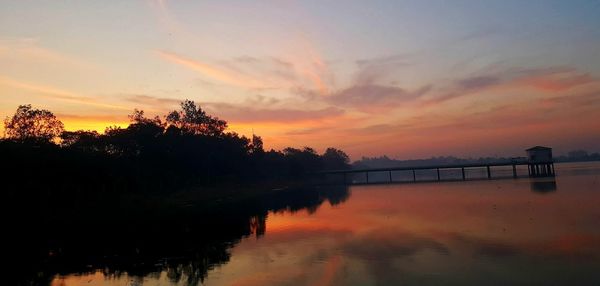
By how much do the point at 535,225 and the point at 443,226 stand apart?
22.7ft

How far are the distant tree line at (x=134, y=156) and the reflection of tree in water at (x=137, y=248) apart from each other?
12045mm

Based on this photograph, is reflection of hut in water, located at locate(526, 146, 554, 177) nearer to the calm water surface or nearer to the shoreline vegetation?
the shoreline vegetation

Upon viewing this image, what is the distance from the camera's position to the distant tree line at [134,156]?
53.7 metres

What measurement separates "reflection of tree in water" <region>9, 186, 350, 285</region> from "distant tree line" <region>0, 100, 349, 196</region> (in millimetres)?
12045

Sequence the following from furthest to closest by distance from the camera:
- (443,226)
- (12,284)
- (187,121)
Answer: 1. (187,121)
2. (443,226)
3. (12,284)

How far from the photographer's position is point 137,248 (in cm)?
3297

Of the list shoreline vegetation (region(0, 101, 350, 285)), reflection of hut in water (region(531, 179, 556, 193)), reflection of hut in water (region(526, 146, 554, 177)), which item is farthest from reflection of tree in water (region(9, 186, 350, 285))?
reflection of hut in water (region(526, 146, 554, 177))

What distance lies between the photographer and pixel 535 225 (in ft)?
111

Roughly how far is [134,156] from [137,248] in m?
52.4

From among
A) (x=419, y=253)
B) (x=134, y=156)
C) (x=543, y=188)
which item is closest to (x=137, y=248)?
(x=419, y=253)

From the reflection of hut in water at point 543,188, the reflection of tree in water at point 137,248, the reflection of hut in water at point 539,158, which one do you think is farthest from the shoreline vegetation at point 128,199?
the reflection of hut in water at point 539,158

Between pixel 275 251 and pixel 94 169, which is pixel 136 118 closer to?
pixel 94 169

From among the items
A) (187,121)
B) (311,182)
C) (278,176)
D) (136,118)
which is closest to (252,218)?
(136,118)

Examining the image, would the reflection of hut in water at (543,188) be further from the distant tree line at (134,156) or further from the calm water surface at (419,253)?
the distant tree line at (134,156)
